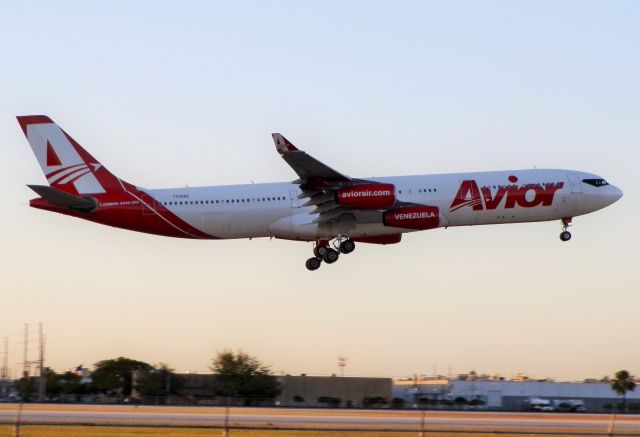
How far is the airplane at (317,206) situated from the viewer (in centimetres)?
7212

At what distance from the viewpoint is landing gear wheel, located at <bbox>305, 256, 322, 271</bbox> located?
75.4 meters

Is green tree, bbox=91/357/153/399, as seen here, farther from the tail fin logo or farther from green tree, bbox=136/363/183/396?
the tail fin logo

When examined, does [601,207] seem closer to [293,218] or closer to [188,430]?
[293,218]

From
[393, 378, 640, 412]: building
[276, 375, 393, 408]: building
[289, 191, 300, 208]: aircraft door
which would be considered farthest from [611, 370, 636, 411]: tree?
[289, 191, 300, 208]: aircraft door

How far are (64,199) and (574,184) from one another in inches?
1268

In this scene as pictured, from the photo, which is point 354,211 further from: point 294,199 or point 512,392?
point 512,392

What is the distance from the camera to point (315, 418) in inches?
2399

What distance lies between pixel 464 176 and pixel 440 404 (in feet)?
77.1

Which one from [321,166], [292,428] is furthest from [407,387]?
[292,428]

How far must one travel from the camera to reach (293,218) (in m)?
73.3

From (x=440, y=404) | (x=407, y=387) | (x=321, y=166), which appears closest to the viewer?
(x=321, y=166)

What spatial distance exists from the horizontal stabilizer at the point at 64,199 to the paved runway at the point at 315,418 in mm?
12307

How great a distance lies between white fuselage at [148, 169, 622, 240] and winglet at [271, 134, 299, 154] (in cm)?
477

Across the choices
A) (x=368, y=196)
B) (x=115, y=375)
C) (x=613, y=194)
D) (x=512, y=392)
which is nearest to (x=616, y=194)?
(x=613, y=194)
